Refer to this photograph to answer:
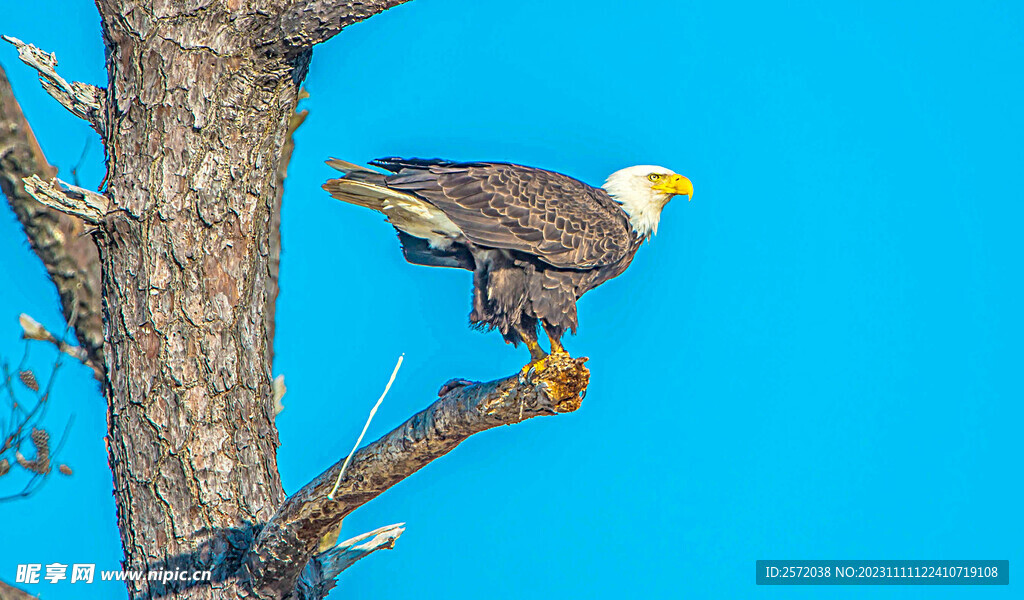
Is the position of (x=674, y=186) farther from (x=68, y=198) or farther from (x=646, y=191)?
(x=68, y=198)

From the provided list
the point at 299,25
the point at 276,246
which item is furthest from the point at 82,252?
the point at 299,25

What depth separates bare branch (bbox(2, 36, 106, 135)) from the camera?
13.9 ft

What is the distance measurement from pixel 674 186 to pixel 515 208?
54.7 inches

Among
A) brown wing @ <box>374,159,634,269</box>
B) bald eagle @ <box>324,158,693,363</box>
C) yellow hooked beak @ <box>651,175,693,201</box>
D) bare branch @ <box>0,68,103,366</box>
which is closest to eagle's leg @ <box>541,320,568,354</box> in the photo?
bald eagle @ <box>324,158,693,363</box>

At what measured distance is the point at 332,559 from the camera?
450cm

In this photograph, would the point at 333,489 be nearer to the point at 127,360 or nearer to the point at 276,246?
the point at 127,360

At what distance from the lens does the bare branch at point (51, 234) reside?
20.0 ft

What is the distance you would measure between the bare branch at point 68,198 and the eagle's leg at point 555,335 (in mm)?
2299

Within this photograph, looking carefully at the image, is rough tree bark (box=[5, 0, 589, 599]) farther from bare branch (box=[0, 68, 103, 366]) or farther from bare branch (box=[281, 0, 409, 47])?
bare branch (box=[0, 68, 103, 366])

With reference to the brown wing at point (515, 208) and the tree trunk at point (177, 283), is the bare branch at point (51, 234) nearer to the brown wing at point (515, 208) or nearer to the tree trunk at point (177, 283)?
the tree trunk at point (177, 283)

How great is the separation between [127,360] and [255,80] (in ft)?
4.73

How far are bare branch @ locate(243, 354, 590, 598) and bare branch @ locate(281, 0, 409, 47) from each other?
1.72 meters

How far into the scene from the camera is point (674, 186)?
5875 mm

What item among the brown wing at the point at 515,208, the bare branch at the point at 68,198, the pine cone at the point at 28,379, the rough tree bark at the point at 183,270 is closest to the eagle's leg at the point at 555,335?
the brown wing at the point at 515,208
